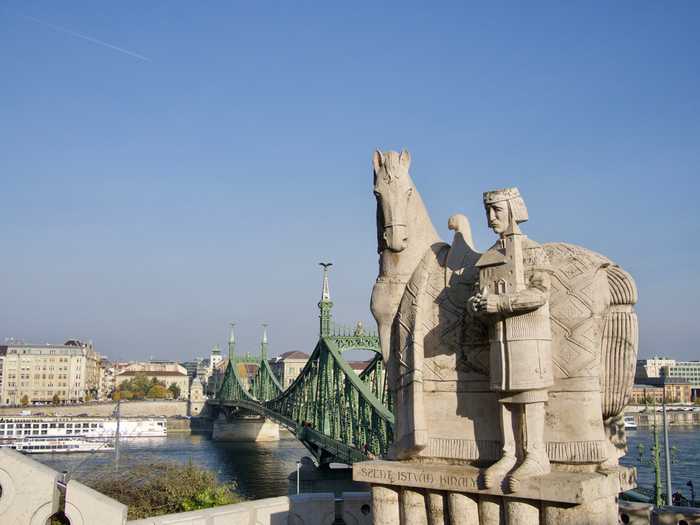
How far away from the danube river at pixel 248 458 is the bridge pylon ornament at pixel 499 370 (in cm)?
2216

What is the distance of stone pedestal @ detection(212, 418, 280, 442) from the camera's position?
67.9 metres

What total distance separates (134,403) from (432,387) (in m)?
87.3

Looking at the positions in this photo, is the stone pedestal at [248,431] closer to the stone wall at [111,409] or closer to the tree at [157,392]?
the stone wall at [111,409]

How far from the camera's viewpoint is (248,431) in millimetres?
68062

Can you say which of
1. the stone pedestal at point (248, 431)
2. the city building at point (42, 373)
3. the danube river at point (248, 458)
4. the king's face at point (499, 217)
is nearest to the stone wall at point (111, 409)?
the danube river at point (248, 458)

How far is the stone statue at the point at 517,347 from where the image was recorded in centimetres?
627

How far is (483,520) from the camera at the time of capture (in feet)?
21.2

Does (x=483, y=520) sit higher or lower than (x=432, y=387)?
lower

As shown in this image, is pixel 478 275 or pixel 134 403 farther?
pixel 134 403

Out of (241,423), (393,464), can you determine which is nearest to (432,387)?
(393,464)

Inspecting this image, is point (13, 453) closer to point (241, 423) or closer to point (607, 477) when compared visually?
point (607, 477)

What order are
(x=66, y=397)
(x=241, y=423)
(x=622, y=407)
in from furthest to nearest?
1. (x=66, y=397)
2. (x=241, y=423)
3. (x=622, y=407)

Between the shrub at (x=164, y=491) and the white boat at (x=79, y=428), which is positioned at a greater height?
the shrub at (x=164, y=491)

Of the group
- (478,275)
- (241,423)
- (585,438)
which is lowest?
(241,423)
